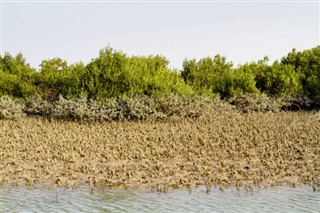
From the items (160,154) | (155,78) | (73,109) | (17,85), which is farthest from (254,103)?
(160,154)

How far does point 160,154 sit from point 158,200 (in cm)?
625

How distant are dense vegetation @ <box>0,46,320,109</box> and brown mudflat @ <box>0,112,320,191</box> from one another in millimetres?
4200

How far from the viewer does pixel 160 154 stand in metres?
16.8

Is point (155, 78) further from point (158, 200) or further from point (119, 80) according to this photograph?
point (158, 200)

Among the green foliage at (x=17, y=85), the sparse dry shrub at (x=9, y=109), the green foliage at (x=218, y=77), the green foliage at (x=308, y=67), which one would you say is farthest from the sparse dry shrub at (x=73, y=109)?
the green foliage at (x=308, y=67)

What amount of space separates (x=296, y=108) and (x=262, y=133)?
1950 centimetres

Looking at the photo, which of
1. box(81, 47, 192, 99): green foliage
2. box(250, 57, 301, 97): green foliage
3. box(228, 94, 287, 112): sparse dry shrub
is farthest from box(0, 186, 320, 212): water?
box(250, 57, 301, 97): green foliage

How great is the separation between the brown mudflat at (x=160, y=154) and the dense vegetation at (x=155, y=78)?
420cm

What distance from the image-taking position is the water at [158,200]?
9.80m

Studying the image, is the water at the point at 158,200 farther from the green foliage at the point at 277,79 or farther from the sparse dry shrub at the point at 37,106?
the green foliage at the point at 277,79

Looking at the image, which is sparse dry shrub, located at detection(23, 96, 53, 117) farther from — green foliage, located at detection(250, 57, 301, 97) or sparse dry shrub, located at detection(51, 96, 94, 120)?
green foliage, located at detection(250, 57, 301, 97)

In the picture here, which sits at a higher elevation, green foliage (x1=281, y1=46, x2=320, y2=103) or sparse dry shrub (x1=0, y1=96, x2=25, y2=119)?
green foliage (x1=281, y1=46, x2=320, y2=103)

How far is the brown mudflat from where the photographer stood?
12875mm

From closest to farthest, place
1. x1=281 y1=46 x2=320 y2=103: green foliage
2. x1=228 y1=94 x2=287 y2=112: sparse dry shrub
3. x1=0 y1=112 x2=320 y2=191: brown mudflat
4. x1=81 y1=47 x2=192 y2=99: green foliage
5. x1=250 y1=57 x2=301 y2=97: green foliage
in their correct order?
1. x1=0 y1=112 x2=320 y2=191: brown mudflat
2. x1=81 y1=47 x2=192 y2=99: green foliage
3. x1=228 y1=94 x2=287 y2=112: sparse dry shrub
4. x1=250 y1=57 x2=301 y2=97: green foliage
5. x1=281 y1=46 x2=320 y2=103: green foliage
